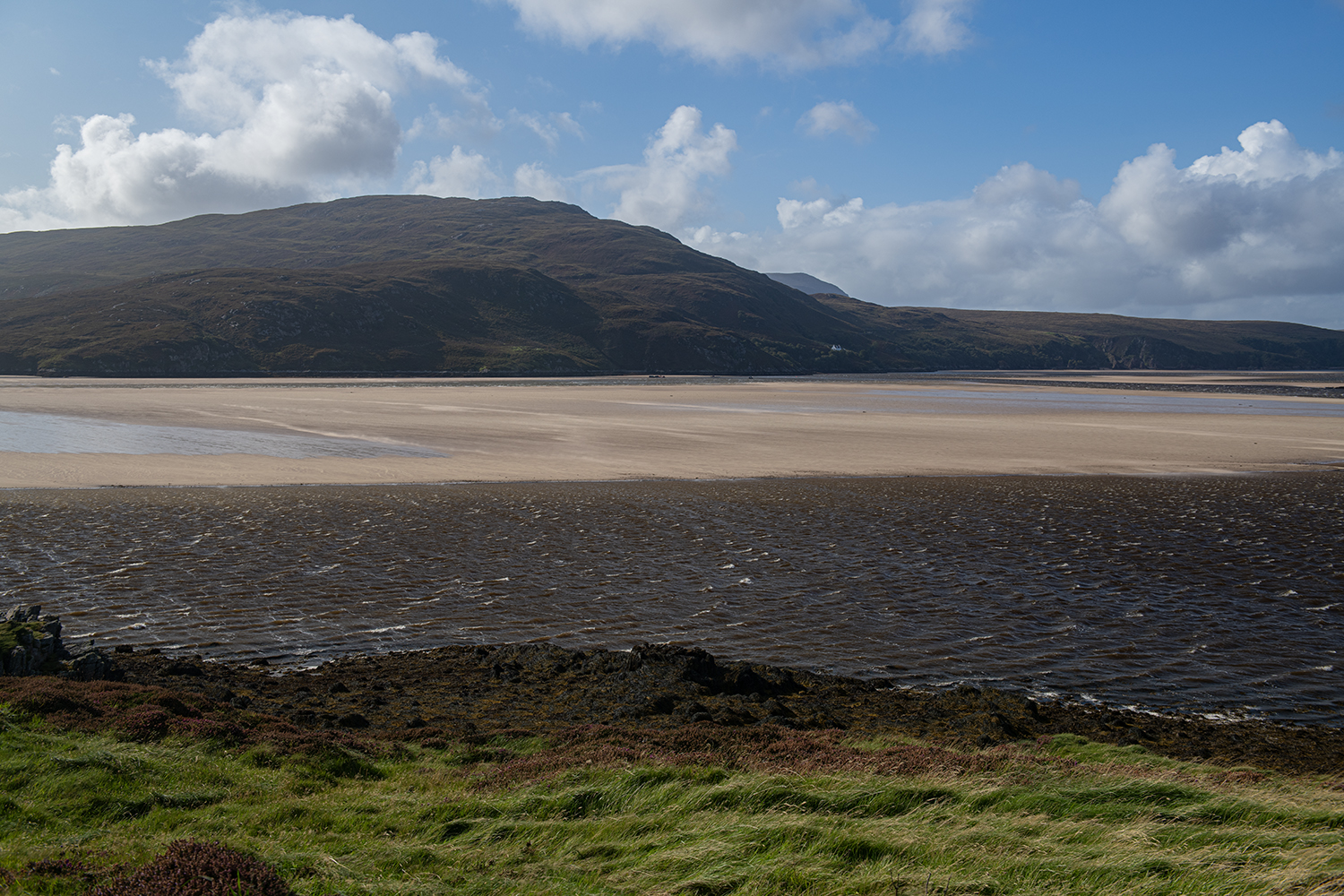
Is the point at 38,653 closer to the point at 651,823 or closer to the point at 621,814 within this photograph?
A: the point at 621,814

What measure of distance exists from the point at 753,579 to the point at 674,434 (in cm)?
3082

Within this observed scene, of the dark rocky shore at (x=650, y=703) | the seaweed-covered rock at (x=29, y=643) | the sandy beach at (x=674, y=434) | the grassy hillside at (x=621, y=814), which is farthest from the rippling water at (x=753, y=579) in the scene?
the sandy beach at (x=674, y=434)

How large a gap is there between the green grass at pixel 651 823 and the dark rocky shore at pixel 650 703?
1539 millimetres

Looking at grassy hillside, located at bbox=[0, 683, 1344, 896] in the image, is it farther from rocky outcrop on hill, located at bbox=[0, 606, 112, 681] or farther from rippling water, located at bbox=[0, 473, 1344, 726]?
rippling water, located at bbox=[0, 473, 1344, 726]

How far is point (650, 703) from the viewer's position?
1166cm

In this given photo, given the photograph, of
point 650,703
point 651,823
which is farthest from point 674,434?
point 651,823

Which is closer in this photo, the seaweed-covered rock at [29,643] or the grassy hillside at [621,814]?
the grassy hillside at [621,814]

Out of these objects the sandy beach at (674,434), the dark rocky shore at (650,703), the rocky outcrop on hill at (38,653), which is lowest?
the dark rocky shore at (650,703)

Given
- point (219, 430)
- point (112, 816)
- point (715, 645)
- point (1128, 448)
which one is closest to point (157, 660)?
point (112, 816)

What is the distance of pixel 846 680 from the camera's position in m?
13.3

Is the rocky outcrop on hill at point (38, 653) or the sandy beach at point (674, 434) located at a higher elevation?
the sandy beach at point (674, 434)

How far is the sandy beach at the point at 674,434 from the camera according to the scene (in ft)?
117

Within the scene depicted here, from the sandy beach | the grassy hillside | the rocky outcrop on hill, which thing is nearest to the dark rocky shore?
the rocky outcrop on hill

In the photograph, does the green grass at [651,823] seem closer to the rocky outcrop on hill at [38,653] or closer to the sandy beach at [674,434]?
the rocky outcrop on hill at [38,653]
